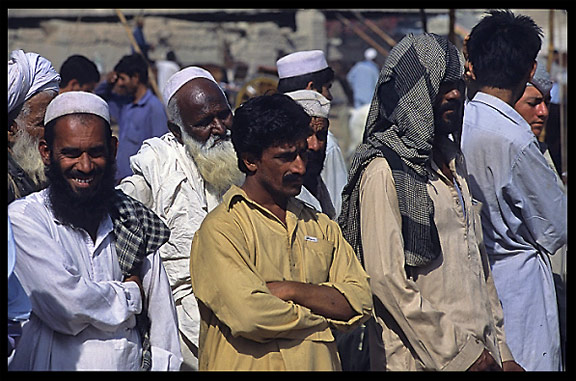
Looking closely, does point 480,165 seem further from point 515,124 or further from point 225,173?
point 225,173

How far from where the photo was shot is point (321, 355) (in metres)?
3.18

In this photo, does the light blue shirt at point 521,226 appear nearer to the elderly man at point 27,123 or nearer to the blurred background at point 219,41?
the elderly man at point 27,123

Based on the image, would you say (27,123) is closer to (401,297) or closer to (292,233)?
(292,233)

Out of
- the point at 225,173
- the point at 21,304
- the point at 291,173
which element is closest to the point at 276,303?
the point at 291,173

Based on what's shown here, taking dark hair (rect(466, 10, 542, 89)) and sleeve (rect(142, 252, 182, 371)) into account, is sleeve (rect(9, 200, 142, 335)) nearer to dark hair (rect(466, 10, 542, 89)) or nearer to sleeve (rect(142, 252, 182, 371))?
sleeve (rect(142, 252, 182, 371))

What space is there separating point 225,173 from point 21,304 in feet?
5.21

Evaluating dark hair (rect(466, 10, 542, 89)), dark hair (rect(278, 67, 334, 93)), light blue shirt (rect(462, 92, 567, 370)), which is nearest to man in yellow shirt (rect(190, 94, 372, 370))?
light blue shirt (rect(462, 92, 567, 370))

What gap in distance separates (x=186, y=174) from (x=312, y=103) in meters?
0.89

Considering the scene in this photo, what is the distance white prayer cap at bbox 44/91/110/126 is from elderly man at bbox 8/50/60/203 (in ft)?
1.27

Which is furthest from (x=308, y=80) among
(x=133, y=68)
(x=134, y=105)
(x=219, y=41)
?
(x=219, y=41)

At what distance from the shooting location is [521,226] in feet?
14.0

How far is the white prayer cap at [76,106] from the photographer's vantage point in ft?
11.0

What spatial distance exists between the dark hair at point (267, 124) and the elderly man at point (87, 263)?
48cm

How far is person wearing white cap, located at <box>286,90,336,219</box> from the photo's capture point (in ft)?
15.4
